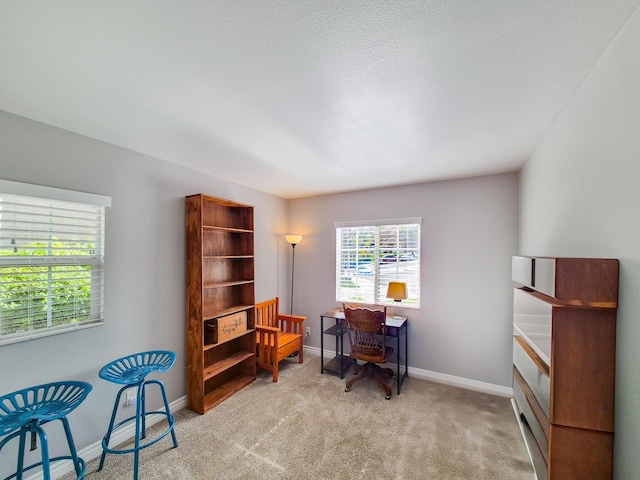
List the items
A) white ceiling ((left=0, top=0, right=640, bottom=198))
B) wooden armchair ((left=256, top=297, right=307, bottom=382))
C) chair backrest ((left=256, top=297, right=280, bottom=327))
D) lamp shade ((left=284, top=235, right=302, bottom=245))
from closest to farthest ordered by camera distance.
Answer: white ceiling ((left=0, top=0, right=640, bottom=198)) < wooden armchair ((left=256, top=297, right=307, bottom=382)) < chair backrest ((left=256, top=297, right=280, bottom=327)) < lamp shade ((left=284, top=235, right=302, bottom=245))

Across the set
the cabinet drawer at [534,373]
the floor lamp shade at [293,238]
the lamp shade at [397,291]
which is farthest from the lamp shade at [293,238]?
the cabinet drawer at [534,373]

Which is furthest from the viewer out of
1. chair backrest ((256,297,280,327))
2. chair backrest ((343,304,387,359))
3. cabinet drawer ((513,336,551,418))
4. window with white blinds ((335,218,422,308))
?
chair backrest ((256,297,280,327))

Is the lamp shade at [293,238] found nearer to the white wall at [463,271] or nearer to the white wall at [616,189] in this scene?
the white wall at [463,271]

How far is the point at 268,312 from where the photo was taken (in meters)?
3.83

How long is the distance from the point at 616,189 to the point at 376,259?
106 inches

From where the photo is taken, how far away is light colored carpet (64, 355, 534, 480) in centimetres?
192

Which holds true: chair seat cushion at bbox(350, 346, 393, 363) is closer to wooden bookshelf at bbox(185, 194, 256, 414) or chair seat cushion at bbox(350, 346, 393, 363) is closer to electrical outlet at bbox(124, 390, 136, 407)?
wooden bookshelf at bbox(185, 194, 256, 414)

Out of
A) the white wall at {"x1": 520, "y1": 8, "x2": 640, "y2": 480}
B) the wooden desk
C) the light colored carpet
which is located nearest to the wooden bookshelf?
the light colored carpet

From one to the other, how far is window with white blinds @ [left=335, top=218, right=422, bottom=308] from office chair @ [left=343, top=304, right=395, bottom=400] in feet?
2.04

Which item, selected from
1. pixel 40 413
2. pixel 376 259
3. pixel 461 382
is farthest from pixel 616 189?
pixel 40 413

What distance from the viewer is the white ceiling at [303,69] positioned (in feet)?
3.24

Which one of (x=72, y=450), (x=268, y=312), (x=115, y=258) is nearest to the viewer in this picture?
(x=72, y=450)

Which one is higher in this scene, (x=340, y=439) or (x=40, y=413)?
(x=40, y=413)

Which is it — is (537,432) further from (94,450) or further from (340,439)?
(94,450)
